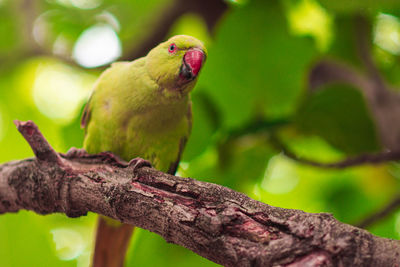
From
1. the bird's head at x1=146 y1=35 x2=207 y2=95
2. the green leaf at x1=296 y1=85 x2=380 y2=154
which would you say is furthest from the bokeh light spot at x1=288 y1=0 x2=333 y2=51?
the bird's head at x1=146 y1=35 x2=207 y2=95

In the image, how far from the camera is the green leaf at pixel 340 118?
2.52 metres

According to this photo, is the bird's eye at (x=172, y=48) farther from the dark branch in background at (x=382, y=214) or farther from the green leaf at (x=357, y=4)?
the dark branch in background at (x=382, y=214)

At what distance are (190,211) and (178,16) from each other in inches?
92.4

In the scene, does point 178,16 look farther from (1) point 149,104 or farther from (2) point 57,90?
(2) point 57,90

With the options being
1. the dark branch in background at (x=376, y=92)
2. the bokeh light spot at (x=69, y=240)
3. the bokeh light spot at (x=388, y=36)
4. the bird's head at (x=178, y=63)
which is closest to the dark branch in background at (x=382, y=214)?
the dark branch in background at (x=376, y=92)

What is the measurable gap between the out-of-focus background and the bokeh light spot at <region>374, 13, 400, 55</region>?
1 centimetres

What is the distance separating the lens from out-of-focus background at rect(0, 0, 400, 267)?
247cm

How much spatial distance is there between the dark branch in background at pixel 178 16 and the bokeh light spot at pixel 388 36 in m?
1.21

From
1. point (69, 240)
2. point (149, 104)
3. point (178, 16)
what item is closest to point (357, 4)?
point (149, 104)

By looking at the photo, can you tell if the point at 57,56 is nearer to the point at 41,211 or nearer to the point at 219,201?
the point at 41,211

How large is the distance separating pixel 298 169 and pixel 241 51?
1.54m

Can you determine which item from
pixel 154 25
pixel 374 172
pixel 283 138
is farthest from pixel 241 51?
pixel 374 172

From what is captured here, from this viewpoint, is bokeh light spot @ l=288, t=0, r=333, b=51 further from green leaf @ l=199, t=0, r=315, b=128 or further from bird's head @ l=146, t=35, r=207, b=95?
bird's head @ l=146, t=35, r=207, b=95

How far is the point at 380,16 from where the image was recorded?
2.96m
